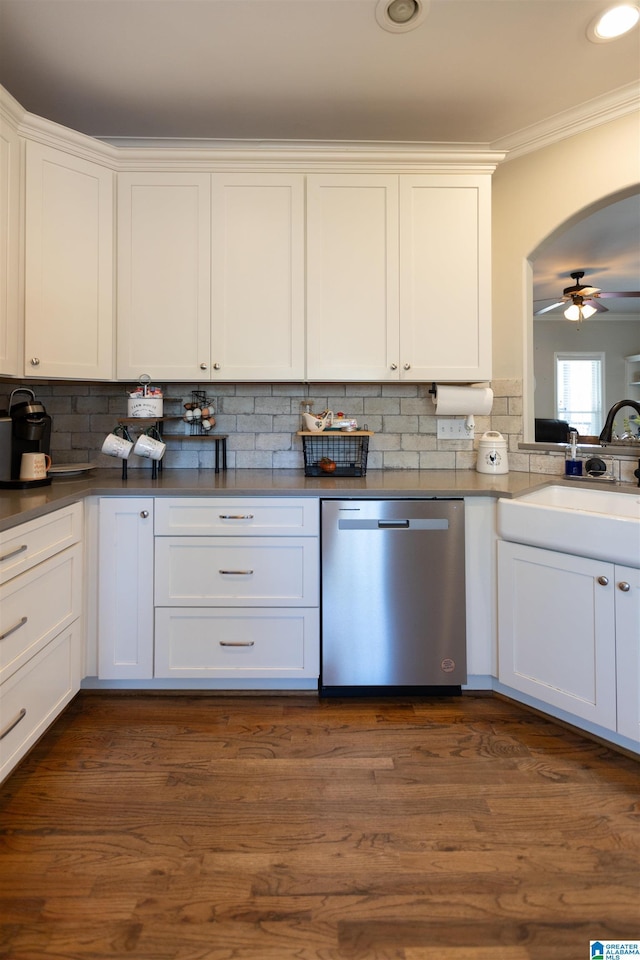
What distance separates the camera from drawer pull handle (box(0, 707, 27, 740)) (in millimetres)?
1390

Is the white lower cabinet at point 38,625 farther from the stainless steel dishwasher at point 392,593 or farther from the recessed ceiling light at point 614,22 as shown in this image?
the recessed ceiling light at point 614,22

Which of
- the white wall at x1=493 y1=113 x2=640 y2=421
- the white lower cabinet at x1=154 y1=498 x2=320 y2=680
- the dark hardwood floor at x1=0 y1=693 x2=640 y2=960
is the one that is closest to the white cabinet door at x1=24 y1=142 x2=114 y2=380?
the white lower cabinet at x1=154 y1=498 x2=320 y2=680

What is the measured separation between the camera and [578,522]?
1.72m

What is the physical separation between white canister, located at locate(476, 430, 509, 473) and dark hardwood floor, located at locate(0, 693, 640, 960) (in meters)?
1.12

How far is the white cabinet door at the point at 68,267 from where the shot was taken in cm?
205

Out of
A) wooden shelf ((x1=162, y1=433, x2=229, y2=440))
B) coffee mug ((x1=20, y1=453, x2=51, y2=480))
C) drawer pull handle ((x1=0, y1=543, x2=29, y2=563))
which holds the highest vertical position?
wooden shelf ((x1=162, y1=433, x2=229, y2=440))

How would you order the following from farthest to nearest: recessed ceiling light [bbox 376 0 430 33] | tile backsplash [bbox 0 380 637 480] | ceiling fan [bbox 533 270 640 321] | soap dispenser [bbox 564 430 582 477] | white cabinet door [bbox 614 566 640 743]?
1. ceiling fan [bbox 533 270 640 321]
2. tile backsplash [bbox 0 380 637 480]
3. soap dispenser [bbox 564 430 582 477]
4. recessed ceiling light [bbox 376 0 430 33]
5. white cabinet door [bbox 614 566 640 743]

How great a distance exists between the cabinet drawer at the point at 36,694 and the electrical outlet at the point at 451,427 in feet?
6.35

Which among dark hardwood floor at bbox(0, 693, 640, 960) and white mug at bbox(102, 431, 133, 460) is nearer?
dark hardwood floor at bbox(0, 693, 640, 960)

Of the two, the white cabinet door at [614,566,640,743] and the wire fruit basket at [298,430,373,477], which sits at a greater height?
the wire fruit basket at [298,430,373,477]

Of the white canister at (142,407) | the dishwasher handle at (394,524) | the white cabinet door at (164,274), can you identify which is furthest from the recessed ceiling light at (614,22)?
the white canister at (142,407)

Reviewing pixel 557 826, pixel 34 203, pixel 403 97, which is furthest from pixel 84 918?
pixel 403 97

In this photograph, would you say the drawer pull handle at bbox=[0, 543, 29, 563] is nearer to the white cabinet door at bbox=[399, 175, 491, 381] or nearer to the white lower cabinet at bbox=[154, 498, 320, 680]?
the white lower cabinet at bbox=[154, 498, 320, 680]

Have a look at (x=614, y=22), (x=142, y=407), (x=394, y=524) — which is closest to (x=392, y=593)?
(x=394, y=524)
